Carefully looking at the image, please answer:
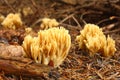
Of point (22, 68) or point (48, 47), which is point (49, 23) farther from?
point (22, 68)

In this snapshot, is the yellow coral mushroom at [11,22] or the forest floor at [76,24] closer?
the forest floor at [76,24]

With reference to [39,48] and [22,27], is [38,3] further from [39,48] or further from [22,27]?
[39,48]

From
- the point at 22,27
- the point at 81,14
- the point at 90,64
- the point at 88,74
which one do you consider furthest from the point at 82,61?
the point at 81,14

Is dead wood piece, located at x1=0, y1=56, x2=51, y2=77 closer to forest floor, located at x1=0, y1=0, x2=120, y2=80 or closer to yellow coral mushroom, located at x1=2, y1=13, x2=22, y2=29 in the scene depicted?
forest floor, located at x1=0, y1=0, x2=120, y2=80

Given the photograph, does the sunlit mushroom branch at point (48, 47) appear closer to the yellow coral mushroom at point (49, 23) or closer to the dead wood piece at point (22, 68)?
the dead wood piece at point (22, 68)

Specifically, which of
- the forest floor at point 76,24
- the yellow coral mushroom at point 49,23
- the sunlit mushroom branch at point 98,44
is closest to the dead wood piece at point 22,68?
the forest floor at point 76,24

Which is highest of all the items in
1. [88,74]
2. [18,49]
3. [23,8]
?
[23,8]
